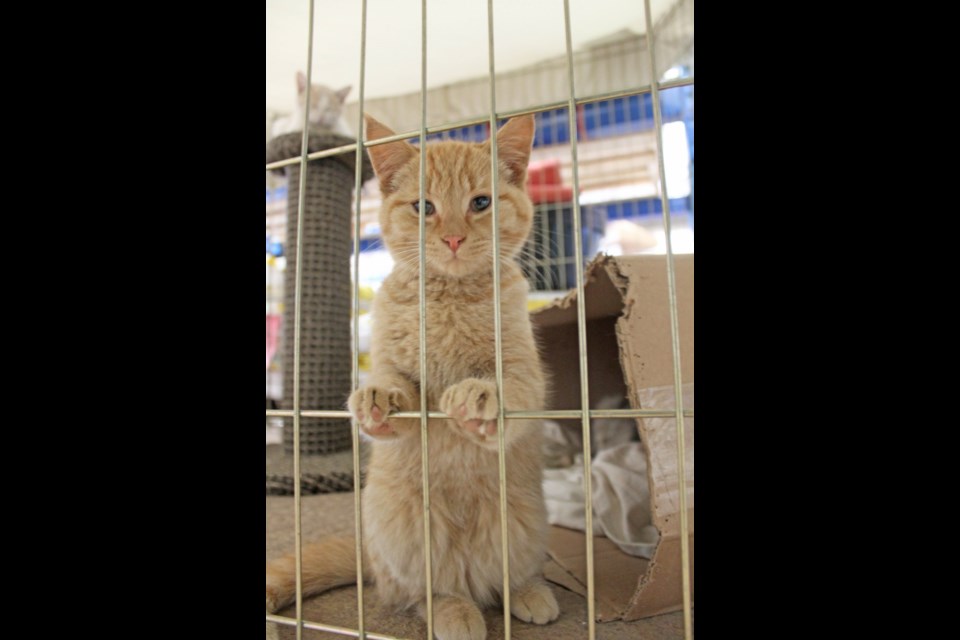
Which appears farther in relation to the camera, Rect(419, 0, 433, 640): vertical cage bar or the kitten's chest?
Answer: the kitten's chest

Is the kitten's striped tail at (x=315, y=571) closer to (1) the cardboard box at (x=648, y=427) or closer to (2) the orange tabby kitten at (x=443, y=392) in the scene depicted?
(2) the orange tabby kitten at (x=443, y=392)

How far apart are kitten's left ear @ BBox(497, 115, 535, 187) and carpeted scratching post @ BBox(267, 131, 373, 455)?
3.37 feet

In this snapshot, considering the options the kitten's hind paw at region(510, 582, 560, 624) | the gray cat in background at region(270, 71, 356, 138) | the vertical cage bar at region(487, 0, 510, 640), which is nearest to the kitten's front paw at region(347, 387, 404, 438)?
the vertical cage bar at region(487, 0, 510, 640)

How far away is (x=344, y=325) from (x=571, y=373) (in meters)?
0.96

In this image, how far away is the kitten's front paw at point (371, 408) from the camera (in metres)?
0.80

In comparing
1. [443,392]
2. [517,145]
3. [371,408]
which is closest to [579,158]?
[517,145]

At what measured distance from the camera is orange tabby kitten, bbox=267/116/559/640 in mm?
938

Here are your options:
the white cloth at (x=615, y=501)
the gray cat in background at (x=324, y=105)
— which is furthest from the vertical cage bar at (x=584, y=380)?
the gray cat in background at (x=324, y=105)

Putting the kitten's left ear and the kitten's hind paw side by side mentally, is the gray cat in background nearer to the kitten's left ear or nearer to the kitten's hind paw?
the kitten's left ear

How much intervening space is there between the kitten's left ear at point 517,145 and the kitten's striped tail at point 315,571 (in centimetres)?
85
